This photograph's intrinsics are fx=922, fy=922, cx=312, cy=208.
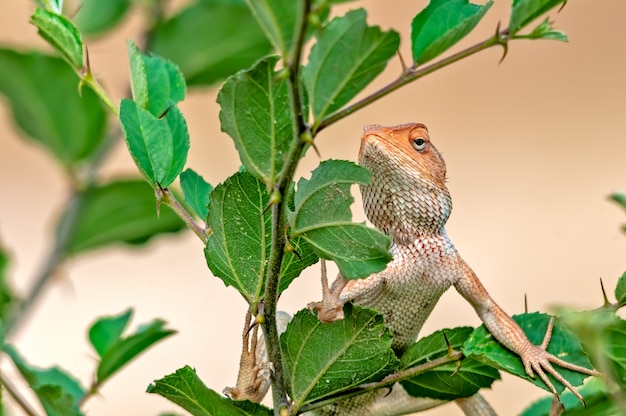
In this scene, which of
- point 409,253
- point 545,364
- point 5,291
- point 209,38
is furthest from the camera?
point 209,38

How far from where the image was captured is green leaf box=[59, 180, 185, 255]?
151cm

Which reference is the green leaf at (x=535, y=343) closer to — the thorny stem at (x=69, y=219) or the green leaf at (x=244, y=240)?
the green leaf at (x=244, y=240)

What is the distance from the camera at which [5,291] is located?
1290 millimetres

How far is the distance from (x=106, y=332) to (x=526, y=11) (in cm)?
69

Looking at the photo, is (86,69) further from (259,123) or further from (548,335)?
(548,335)

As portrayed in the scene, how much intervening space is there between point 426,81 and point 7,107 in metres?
1.92

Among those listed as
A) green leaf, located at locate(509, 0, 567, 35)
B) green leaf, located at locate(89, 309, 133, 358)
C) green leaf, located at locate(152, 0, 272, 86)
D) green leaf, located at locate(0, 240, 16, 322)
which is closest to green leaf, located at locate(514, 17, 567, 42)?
green leaf, located at locate(509, 0, 567, 35)

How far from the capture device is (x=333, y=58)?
0.54 meters

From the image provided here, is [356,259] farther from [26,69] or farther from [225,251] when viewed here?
[26,69]

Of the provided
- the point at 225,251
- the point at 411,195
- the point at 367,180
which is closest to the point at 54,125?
the point at 411,195

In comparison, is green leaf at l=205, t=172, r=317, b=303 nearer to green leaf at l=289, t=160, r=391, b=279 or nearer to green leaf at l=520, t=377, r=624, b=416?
green leaf at l=289, t=160, r=391, b=279

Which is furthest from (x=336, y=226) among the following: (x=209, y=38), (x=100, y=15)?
(x=100, y=15)

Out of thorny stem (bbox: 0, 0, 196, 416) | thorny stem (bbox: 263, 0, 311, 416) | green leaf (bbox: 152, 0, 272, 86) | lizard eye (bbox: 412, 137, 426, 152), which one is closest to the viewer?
thorny stem (bbox: 263, 0, 311, 416)

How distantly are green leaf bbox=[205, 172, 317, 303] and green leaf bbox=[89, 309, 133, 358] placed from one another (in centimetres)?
44
